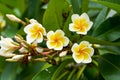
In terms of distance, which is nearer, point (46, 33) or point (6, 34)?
point (46, 33)

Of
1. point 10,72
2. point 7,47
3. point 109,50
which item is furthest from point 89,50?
point 10,72

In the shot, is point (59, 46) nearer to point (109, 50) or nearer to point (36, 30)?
point (36, 30)

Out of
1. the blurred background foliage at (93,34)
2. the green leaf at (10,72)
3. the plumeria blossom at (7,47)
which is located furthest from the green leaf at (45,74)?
the green leaf at (10,72)

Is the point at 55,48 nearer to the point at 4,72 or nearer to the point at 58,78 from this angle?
the point at 58,78

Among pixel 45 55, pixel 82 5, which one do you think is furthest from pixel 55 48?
pixel 82 5

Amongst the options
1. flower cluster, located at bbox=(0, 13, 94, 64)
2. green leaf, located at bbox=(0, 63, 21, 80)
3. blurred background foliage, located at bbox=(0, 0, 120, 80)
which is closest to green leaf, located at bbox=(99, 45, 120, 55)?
blurred background foliage, located at bbox=(0, 0, 120, 80)

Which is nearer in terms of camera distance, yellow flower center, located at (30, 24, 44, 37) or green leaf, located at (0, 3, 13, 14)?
yellow flower center, located at (30, 24, 44, 37)

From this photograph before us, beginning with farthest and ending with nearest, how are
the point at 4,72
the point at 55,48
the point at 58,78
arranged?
1. the point at 4,72
2. the point at 58,78
3. the point at 55,48

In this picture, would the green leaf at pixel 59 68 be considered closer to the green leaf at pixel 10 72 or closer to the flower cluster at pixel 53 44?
the flower cluster at pixel 53 44

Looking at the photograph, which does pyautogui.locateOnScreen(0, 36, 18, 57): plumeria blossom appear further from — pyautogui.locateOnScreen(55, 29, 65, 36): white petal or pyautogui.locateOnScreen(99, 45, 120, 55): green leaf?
pyautogui.locateOnScreen(99, 45, 120, 55): green leaf
